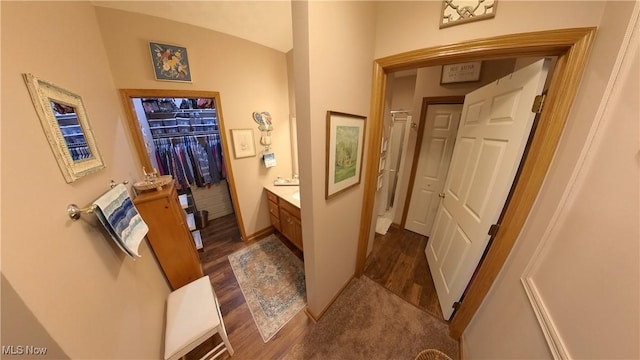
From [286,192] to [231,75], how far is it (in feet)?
4.84

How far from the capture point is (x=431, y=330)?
1391mm

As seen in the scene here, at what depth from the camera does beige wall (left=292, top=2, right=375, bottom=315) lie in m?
0.87

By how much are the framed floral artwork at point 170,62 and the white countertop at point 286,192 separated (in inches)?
57.0

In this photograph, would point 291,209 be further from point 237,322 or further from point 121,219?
point 121,219

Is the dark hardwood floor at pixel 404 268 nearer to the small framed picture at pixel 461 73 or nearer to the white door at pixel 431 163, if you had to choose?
the white door at pixel 431 163

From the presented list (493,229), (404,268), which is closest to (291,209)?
(404,268)

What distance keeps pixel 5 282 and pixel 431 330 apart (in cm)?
215

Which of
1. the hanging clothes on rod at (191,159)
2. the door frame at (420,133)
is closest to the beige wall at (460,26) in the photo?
the door frame at (420,133)

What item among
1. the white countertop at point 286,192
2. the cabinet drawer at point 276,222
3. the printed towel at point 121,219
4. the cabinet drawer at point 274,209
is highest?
the printed towel at point 121,219

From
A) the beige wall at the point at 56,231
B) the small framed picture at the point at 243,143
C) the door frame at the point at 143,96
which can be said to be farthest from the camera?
the small framed picture at the point at 243,143

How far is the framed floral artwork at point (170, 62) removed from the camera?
1517 millimetres

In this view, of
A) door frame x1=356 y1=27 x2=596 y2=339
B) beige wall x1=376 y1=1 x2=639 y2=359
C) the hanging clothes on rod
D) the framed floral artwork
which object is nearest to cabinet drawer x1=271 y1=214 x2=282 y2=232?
the hanging clothes on rod

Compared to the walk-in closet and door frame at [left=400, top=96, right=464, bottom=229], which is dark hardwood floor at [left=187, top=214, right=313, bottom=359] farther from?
door frame at [left=400, top=96, right=464, bottom=229]

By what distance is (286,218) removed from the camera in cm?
218
